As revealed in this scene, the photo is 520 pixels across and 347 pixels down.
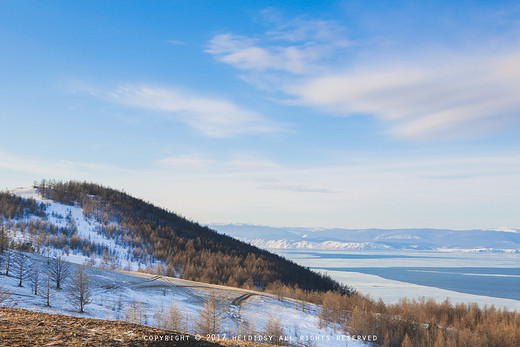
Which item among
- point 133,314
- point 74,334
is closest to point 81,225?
point 133,314

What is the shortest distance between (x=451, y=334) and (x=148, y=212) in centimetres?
12037

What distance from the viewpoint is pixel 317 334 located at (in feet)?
184

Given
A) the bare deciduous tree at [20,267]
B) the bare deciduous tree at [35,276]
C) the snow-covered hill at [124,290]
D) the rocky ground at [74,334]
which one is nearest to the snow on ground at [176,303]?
the snow-covered hill at [124,290]

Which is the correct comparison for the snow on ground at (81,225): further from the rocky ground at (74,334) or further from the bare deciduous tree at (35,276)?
the rocky ground at (74,334)

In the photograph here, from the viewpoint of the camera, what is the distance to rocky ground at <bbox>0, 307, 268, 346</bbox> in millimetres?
16950

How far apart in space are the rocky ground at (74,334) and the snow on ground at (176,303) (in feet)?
44.4

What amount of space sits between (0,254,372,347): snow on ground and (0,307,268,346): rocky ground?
44.4 feet

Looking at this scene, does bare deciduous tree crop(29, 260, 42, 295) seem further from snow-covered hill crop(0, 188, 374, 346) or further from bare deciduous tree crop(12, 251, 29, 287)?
bare deciduous tree crop(12, 251, 29, 287)

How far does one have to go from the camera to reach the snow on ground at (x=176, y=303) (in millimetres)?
38219

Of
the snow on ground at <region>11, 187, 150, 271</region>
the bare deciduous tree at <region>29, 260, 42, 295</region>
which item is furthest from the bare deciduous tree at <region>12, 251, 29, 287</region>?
the snow on ground at <region>11, 187, 150, 271</region>

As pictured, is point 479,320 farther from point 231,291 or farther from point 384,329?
point 231,291

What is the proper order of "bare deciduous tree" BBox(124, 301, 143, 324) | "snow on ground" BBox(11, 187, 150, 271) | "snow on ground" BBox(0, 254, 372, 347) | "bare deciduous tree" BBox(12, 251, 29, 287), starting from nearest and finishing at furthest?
"snow on ground" BBox(0, 254, 372, 347) < "bare deciduous tree" BBox(12, 251, 29, 287) < "bare deciduous tree" BBox(124, 301, 143, 324) < "snow on ground" BBox(11, 187, 150, 271)

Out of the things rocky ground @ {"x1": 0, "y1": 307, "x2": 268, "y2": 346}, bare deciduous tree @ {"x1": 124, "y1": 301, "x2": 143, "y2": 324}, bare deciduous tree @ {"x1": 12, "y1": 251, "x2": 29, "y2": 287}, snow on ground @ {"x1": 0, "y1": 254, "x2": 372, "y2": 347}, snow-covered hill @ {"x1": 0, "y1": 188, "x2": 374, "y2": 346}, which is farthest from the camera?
snow-covered hill @ {"x1": 0, "y1": 188, "x2": 374, "y2": 346}

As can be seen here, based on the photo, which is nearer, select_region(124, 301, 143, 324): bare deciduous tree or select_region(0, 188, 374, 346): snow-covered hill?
select_region(124, 301, 143, 324): bare deciduous tree
